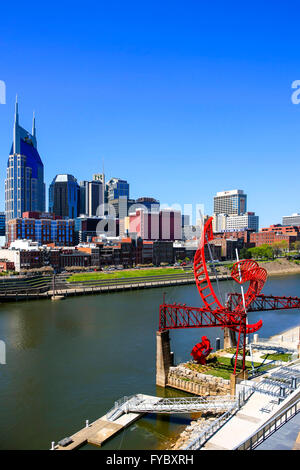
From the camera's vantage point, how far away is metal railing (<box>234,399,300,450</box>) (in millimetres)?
17688

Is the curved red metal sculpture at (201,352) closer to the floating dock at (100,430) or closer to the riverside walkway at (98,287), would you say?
the floating dock at (100,430)

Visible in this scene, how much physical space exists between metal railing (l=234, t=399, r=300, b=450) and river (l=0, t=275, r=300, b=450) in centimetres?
714

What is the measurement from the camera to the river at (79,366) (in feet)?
82.2

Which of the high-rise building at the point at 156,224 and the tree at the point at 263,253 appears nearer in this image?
the tree at the point at 263,253

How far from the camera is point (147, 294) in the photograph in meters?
85.4

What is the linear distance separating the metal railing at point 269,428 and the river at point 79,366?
7143 millimetres

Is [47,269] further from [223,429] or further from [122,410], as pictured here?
[223,429]

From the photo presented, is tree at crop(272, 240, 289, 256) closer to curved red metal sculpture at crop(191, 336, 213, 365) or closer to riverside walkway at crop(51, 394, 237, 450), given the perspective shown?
curved red metal sculpture at crop(191, 336, 213, 365)

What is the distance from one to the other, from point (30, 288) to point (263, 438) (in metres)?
69.4

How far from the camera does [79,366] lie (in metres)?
36.5

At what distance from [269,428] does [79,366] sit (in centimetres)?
2165

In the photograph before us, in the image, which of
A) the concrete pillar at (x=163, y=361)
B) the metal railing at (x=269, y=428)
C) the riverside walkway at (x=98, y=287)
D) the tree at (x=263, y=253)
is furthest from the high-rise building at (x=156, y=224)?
the metal railing at (x=269, y=428)

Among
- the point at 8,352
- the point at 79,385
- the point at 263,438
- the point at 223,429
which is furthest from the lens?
the point at 8,352
